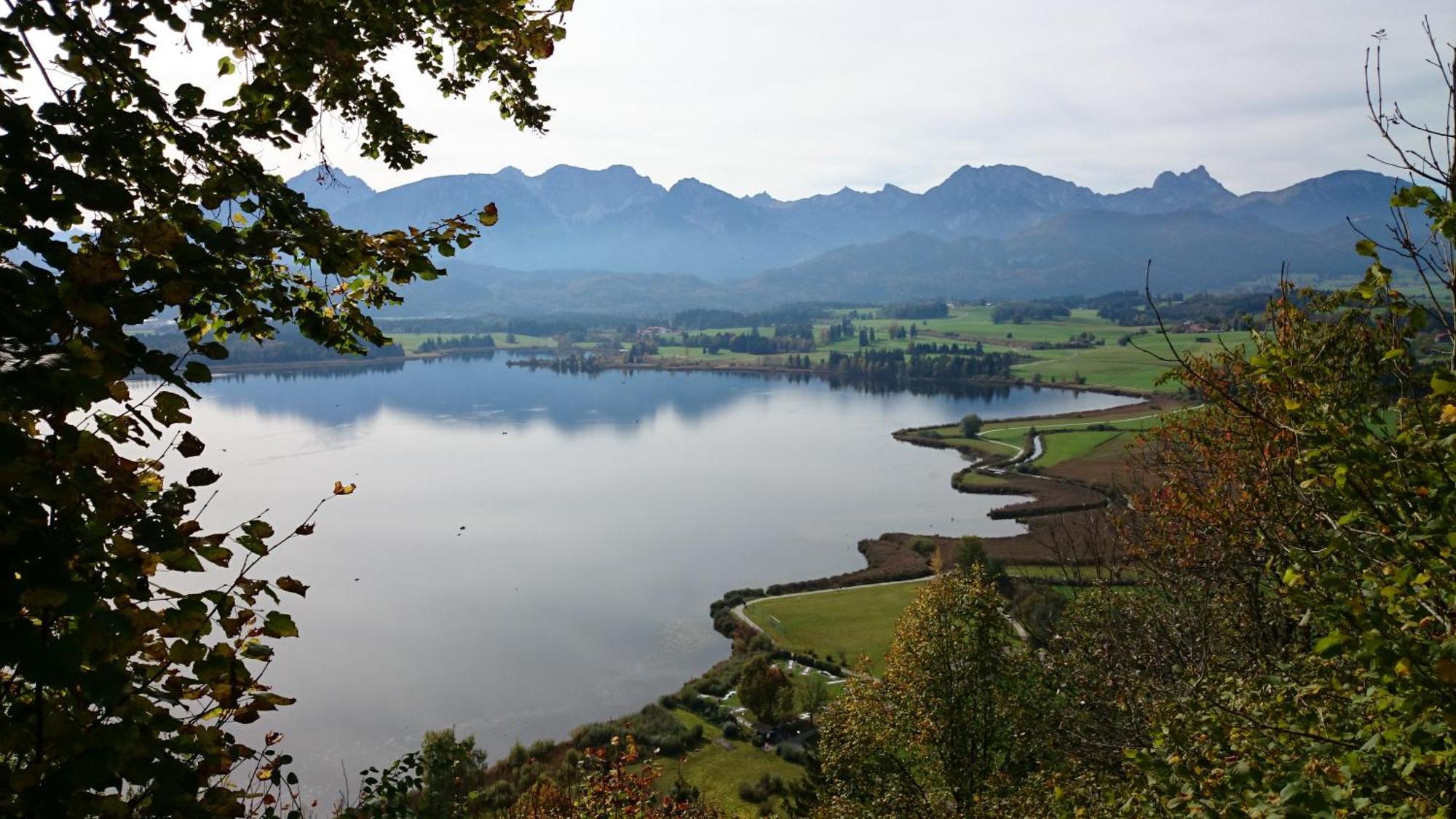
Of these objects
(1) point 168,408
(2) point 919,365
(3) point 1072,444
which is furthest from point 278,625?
(2) point 919,365

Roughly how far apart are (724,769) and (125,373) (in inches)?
1197

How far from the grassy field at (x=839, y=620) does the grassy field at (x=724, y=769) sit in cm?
833

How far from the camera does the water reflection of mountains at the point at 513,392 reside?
118375mm

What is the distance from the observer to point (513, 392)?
477 feet

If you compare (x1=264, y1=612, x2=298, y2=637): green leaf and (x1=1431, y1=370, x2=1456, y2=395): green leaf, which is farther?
(x1=1431, y1=370, x2=1456, y2=395): green leaf

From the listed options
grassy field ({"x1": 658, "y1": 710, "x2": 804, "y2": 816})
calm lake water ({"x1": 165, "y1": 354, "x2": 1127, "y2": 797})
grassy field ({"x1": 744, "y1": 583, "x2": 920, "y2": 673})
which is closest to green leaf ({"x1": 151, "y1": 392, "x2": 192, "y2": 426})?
grassy field ({"x1": 658, "y1": 710, "x2": 804, "y2": 816})

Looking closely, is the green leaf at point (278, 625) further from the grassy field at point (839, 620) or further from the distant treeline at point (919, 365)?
the distant treeline at point (919, 365)

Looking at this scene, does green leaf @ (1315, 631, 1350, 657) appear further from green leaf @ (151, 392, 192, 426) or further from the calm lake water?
the calm lake water

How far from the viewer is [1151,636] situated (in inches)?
461

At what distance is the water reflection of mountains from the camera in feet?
388

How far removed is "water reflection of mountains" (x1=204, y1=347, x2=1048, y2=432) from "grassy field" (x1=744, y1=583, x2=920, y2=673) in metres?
64.4

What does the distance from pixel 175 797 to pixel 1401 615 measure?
18.6ft

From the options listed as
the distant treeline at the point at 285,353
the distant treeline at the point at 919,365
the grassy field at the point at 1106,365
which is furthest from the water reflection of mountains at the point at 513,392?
the grassy field at the point at 1106,365

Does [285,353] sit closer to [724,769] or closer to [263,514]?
[724,769]
